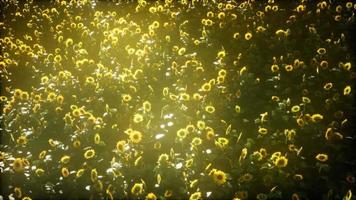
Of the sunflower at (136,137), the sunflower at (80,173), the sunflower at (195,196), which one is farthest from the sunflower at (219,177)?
the sunflower at (80,173)

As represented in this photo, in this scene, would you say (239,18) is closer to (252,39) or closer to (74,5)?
(252,39)

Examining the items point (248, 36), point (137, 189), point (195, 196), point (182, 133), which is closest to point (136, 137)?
point (182, 133)

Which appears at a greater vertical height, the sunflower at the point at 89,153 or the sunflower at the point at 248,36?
the sunflower at the point at 248,36

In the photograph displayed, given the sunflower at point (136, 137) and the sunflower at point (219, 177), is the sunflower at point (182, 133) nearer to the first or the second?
the sunflower at point (136, 137)

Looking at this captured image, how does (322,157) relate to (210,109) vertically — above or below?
below

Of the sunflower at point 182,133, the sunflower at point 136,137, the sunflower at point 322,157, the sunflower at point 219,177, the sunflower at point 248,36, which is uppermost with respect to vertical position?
the sunflower at point 248,36

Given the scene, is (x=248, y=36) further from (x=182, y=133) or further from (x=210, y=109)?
(x=182, y=133)

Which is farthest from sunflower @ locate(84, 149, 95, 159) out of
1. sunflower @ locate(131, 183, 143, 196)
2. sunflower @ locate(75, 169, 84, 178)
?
sunflower @ locate(131, 183, 143, 196)

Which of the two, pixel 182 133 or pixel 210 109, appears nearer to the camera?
pixel 182 133

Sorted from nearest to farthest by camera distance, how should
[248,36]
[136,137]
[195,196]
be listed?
[195,196]
[136,137]
[248,36]

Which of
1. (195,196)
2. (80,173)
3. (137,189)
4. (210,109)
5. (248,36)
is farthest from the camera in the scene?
(248,36)

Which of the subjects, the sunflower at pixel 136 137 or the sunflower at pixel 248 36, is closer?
the sunflower at pixel 136 137
